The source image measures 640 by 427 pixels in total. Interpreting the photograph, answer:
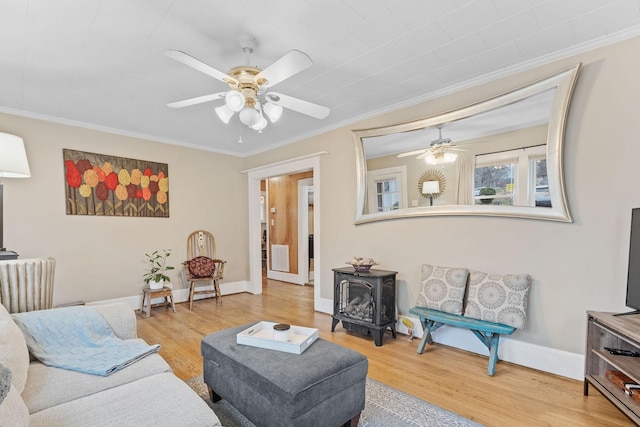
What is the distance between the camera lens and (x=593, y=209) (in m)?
2.23

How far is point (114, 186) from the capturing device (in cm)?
409

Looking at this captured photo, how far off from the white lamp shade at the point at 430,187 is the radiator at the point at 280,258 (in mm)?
3914

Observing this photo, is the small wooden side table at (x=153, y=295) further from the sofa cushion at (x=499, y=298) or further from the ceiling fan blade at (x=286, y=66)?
the sofa cushion at (x=499, y=298)

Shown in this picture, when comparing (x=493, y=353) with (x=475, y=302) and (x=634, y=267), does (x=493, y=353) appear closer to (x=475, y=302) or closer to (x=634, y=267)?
(x=475, y=302)

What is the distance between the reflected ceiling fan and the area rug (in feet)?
6.68

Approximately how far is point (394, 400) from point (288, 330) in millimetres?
893

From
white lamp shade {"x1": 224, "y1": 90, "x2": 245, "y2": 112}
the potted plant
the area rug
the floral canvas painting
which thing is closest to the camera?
the area rug

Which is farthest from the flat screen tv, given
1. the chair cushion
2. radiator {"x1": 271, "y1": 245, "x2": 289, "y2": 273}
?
radiator {"x1": 271, "y1": 245, "x2": 289, "y2": 273}

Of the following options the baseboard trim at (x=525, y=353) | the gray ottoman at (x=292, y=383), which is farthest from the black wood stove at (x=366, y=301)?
the gray ottoman at (x=292, y=383)

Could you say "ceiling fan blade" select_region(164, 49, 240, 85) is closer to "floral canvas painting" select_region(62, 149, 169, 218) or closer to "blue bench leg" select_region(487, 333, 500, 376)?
"blue bench leg" select_region(487, 333, 500, 376)

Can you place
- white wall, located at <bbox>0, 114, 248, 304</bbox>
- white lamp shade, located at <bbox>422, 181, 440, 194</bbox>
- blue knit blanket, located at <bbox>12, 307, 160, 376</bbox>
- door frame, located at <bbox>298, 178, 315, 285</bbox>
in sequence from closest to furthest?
blue knit blanket, located at <bbox>12, 307, 160, 376</bbox>
white lamp shade, located at <bbox>422, 181, 440, 194</bbox>
white wall, located at <bbox>0, 114, 248, 304</bbox>
door frame, located at <bbox>298, 178, 315, 285</bbox>

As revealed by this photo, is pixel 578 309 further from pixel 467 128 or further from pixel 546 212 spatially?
pixel 467 128

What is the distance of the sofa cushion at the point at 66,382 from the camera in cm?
136

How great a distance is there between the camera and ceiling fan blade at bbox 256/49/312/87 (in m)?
1.68
